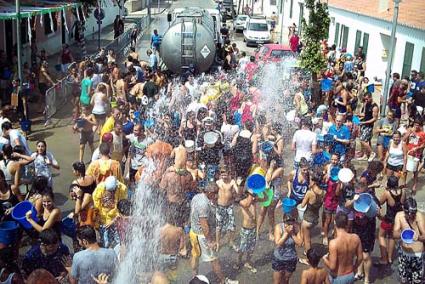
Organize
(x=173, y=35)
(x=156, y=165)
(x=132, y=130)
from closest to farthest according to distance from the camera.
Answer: (x=156, y=165)
(x=132, y=130)
(x=173, y=35)

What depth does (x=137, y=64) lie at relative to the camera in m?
18.2

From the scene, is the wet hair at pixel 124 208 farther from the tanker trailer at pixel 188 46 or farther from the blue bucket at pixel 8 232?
the tanker trailer at pixel 188 46

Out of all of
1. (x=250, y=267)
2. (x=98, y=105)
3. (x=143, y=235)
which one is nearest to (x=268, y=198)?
(x=250, y=267)

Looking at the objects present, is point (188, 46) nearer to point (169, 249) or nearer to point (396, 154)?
point (396, 154)

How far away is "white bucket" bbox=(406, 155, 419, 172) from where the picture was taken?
11.1 m

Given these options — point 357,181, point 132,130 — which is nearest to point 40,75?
point 132,130

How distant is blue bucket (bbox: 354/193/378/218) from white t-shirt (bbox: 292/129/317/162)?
267 centimetres

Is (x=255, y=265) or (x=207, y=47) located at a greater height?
(x=207, y=47)

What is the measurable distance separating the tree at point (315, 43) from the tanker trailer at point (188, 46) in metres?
3.60

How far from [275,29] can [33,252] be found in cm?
3967

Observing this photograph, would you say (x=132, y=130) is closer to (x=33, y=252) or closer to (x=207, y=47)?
(x=33, y=252)

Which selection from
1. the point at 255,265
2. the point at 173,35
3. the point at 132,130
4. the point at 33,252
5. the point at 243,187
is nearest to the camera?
the point at 33,252

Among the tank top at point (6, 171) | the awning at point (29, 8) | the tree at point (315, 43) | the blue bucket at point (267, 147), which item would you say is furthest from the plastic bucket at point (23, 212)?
the tree at point (315, 43)

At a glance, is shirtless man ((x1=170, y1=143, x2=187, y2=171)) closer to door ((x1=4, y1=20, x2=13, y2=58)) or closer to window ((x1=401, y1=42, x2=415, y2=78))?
window ((x1=401, y1=42, x2=415, y2=78))
